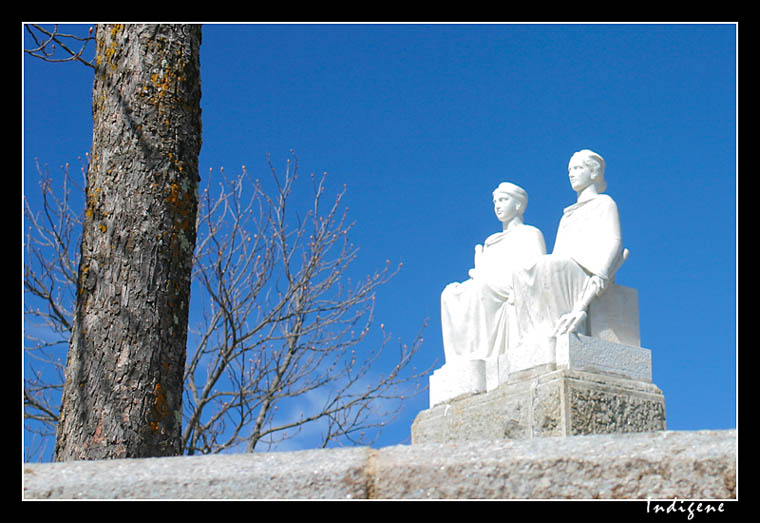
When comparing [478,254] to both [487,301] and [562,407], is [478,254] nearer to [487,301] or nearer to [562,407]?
[487,301]

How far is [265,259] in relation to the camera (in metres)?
10.3

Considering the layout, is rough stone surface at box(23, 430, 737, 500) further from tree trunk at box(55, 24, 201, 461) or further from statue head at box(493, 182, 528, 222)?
statue head at box(493, 182, 528, 222)

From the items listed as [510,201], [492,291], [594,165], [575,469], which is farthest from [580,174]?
[575,469]

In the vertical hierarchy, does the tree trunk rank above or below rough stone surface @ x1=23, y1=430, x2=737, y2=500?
above

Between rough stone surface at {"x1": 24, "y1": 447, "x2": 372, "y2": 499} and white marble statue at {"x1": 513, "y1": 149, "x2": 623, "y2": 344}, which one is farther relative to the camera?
white marble statue at {"x1": 513, "y1": 149, "x2": 623, "y2": 344}

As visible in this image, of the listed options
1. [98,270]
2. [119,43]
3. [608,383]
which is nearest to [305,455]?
[98,270]

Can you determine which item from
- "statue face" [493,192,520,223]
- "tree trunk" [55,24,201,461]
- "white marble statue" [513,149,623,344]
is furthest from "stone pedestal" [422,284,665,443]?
A: "tree trunk" [55,24,201,461]

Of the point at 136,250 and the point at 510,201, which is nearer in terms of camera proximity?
the point at 136,250

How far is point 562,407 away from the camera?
223 inches

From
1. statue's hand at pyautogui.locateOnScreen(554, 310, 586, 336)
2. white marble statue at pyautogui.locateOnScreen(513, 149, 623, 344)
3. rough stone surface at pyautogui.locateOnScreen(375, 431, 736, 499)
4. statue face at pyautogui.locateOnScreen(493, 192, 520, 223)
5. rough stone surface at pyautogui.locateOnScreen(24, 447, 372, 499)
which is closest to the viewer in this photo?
rough stone surface at pyautogui.locateOnScreen(375, 431, 736, 499)

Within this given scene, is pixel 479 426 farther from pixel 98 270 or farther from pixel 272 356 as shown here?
pixel 272 356

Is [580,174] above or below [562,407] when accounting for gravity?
above

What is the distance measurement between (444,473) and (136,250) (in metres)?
2.51

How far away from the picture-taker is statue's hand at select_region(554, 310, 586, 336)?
6002 mm
